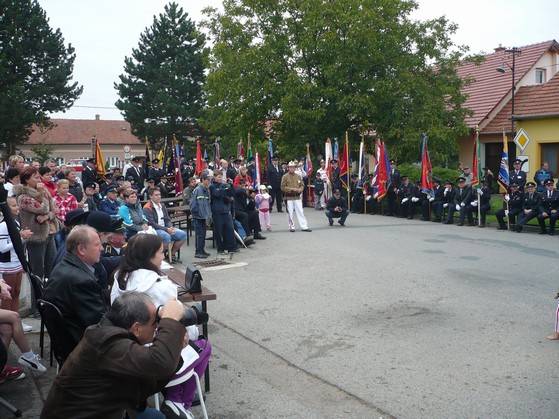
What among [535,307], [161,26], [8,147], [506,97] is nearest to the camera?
[535,307]

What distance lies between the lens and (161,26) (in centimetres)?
4969

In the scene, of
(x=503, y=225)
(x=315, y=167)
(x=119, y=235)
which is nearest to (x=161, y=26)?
(x=315, y=167)

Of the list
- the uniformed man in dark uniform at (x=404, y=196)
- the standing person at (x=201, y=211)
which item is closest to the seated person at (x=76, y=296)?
the standing person at (x=201, y=211)

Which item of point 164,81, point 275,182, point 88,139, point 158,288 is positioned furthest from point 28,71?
point 88,139

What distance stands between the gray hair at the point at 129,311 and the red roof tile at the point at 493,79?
A: 31.6 m

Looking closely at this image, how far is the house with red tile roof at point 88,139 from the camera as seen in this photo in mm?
79438

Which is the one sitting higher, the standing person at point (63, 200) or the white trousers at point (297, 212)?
the standing person at point (63, 200)

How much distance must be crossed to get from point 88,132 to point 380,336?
81508 mm

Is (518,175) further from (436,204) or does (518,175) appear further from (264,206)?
(264,206)

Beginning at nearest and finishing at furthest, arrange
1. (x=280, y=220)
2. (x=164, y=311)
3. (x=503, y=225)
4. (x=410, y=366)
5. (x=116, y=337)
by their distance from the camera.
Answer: (x=116, y=337)
(x=164, y=311)
(x=410, y=366)
(x=503, y=225)
(x=280, y=220)

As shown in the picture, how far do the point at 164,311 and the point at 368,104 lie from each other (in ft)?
80.3

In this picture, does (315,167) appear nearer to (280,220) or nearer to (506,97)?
(280,220)

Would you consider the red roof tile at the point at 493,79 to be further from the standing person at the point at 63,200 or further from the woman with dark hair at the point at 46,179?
the standing person at the point at 63,200

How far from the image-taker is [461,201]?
1847 centimetres
